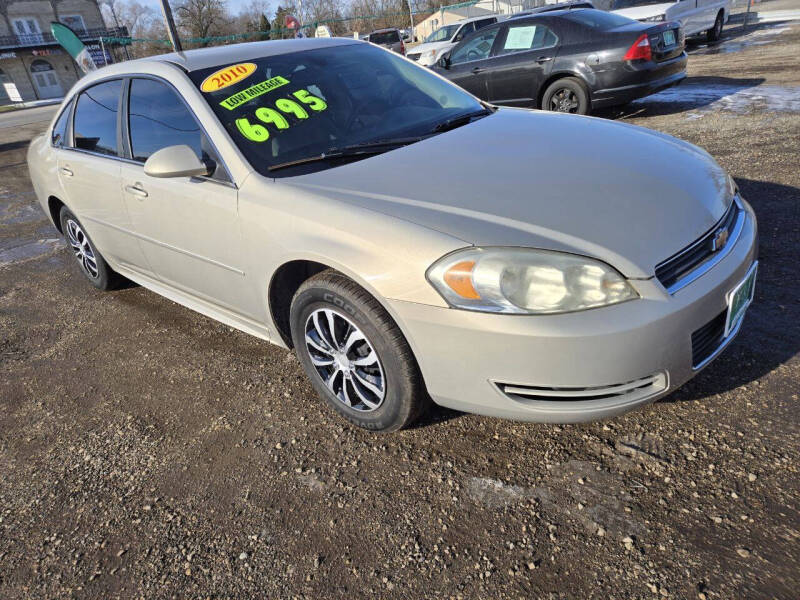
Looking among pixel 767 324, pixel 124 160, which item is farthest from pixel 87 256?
pixel 767 324

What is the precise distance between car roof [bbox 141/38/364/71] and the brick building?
168 ft

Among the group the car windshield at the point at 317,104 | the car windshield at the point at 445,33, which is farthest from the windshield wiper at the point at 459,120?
the car windshield at the point at 445,33

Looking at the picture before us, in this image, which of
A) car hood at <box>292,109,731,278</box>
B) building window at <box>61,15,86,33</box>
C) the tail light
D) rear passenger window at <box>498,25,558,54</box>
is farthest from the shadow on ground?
building window at <box>61,15,86,33</box>

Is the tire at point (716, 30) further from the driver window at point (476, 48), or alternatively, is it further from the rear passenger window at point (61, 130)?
the rear passenger window at point (61, 130)

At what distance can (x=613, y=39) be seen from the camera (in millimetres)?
7012

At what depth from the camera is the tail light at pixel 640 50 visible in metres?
6.82

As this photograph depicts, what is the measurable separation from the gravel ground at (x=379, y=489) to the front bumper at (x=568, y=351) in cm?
33

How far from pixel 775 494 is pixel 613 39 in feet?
21.4

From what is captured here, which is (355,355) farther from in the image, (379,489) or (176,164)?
(176,164)

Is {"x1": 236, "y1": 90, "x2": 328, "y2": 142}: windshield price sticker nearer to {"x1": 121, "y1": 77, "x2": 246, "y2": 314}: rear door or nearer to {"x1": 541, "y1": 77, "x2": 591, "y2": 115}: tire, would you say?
{"x1": 121, "y1": 77, "x2": 246, "y2": 314}: rear door

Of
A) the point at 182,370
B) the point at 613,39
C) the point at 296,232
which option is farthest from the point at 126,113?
the point at 613,39

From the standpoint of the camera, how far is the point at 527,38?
25.6 ft

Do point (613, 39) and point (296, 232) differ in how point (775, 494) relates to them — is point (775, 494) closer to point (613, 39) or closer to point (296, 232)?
point (296, 232)

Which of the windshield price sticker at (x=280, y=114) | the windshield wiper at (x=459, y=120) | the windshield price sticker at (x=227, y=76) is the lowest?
the windshield wiper at (x=459, y=120)
